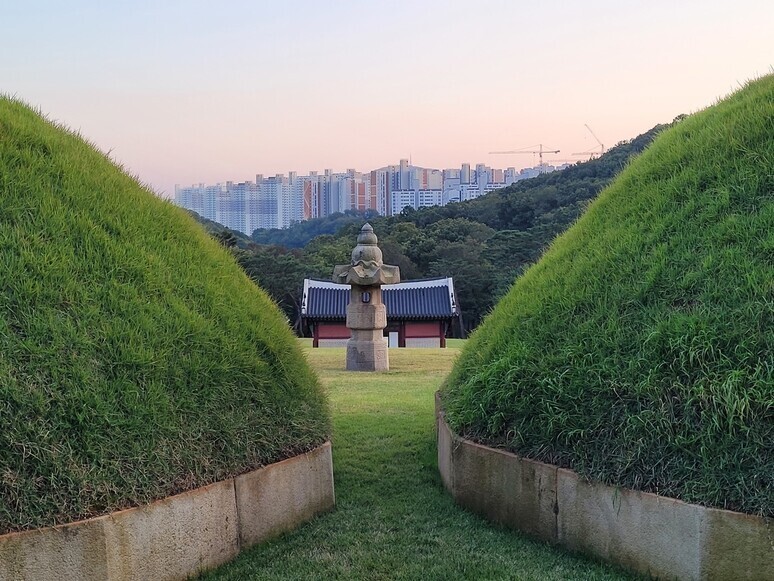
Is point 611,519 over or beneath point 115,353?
beneath

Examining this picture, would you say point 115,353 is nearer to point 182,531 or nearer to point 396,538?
point 182,531

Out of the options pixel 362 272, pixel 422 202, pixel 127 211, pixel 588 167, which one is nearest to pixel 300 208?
pixel 422 202

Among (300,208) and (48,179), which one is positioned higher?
(300,208)

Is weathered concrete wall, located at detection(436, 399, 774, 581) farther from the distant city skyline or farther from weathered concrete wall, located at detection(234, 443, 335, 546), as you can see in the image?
the distant city skyline

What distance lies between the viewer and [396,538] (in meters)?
3.19

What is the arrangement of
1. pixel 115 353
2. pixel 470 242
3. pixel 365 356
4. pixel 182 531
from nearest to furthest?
1. pixel 182 531
2. pixel 115 353
3. pixel 365 356
4. pixel 470 242

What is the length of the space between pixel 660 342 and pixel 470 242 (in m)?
28.3

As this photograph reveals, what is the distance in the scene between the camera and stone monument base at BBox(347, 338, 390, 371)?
33.6 feet

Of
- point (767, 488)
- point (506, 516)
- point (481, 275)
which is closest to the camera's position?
point (767, 488)

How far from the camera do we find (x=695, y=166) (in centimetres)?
411

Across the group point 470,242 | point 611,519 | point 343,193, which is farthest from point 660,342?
point 343,193

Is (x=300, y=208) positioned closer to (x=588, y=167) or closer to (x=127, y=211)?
(x=588, y=167)

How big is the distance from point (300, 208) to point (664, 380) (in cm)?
5193

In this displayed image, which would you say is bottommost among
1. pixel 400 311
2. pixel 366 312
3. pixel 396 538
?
pixel 396 538
